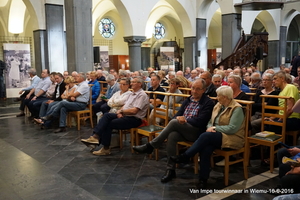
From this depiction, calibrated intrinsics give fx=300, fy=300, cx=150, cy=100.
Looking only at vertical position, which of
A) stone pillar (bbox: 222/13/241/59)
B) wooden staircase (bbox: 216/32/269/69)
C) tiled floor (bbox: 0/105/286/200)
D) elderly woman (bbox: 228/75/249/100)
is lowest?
tiled floor (bbox: 0/105/286/200)

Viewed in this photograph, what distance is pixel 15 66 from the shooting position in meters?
11.8

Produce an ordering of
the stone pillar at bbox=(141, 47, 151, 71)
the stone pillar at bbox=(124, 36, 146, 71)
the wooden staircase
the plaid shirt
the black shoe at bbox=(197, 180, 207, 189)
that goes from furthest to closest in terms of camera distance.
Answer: the stone pillar at bbox=(141, 47, 151, 71) → the stone pillar at bbox=(124, 36, 146, 71) → the wooden staircase → the plaid shirt → the black shoe at bbox=(197, 180, 207, 189)

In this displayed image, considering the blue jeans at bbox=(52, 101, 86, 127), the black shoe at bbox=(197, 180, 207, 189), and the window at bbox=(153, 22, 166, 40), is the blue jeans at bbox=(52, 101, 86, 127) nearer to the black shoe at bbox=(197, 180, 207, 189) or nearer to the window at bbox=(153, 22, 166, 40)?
the black shoe at bbox=(197, 180, 207, 189)

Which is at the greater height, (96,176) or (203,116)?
(203,116)

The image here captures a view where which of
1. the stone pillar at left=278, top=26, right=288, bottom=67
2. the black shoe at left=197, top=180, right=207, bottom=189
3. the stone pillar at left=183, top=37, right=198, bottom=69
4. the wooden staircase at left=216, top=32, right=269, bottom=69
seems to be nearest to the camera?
the black shoe at left=197, top=180, right=207, bottom=189

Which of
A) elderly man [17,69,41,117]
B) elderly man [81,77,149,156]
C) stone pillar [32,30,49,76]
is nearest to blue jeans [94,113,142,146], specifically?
elderly man [81,77,149,156]

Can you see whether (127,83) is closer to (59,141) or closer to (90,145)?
(90,145)

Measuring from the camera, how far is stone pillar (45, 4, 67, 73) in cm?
1061

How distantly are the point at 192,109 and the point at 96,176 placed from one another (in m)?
1.50

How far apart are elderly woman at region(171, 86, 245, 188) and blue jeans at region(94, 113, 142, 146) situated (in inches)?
51.2

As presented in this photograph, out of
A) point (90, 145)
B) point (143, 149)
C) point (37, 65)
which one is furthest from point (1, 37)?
point (143, 149)

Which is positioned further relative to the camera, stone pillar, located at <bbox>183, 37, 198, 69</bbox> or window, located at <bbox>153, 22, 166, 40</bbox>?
window, located at <bbox>153, 22, 166, 40</bbox>

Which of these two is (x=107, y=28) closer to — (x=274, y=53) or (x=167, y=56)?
(x=167, y=56)

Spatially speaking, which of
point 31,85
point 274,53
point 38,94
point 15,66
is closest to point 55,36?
point 15,66
